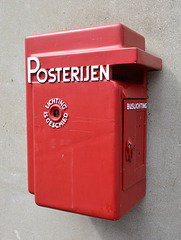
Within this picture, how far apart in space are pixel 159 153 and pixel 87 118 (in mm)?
504

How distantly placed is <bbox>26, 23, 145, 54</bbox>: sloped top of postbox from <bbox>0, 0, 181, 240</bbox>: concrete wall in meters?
0.18

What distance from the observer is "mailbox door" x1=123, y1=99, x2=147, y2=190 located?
120 cm

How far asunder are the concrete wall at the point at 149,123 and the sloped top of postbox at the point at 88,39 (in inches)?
7.2

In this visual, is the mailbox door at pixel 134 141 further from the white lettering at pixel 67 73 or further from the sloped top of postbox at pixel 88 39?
the sloped top of postbox at pixel 88 39

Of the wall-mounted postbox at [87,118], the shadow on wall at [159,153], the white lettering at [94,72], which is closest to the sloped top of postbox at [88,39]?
the wall-mounted postbox at [87,118]

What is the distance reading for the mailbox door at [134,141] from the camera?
3.95 feet

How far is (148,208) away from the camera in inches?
59.1

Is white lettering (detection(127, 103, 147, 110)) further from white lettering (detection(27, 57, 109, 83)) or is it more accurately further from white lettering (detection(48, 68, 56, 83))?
white lettering (detection(48, 68, 56, 83))

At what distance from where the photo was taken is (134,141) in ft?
4.28

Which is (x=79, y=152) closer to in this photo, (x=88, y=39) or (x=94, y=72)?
(x=94, y=72)

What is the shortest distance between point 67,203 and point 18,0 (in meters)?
1.42

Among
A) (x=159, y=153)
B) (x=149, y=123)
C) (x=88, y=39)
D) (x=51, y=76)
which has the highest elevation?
(x=88, y=39)

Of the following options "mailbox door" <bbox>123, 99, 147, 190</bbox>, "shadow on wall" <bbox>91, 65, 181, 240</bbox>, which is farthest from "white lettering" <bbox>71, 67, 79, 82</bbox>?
"shadow on wall" <bbox>91, 65, 181, 240</bbox>

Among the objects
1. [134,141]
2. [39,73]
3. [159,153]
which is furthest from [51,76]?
[159,153]
